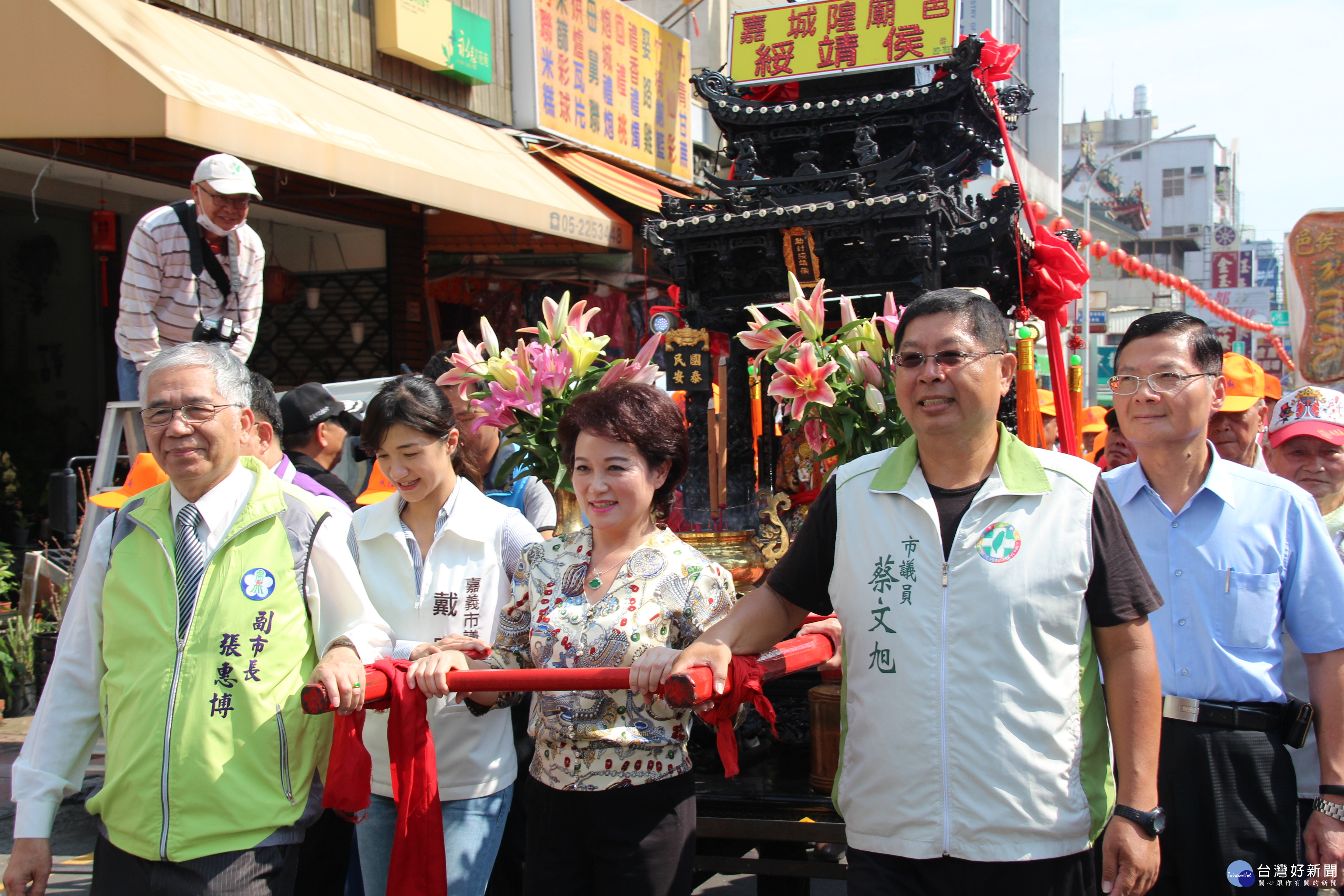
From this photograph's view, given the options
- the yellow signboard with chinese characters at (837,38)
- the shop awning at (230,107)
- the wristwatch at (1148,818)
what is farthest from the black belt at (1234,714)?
the shop awning at (230,107)

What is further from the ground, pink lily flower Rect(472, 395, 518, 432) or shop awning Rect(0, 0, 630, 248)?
shop awning Rect(0, 0, 630, 248)

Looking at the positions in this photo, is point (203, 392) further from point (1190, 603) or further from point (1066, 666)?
point (1190, 603)

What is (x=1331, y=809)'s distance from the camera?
240 cm

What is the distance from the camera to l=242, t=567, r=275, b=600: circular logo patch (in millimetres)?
2289

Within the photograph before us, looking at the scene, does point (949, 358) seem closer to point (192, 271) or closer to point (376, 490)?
point (376, 490)

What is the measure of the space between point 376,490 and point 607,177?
277 inches

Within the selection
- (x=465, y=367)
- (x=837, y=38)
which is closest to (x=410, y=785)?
(x=465, y=367)

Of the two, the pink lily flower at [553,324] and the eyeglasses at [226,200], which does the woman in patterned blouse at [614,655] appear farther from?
the eyeglasses at [226,200]

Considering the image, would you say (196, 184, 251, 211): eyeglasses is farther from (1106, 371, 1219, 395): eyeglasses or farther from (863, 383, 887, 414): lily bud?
(1106, 371, 1219, 395): eyeglasses

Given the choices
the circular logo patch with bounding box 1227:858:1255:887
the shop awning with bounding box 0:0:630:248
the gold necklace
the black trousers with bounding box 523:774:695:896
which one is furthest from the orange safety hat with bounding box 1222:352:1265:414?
the shop awning with bounding box 0:0:630:248

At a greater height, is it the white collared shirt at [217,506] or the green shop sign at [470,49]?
the green shop sign at [470,49]

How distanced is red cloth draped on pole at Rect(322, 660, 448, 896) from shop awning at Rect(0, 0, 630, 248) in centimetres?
434

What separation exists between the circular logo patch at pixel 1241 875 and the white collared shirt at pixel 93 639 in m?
2.11

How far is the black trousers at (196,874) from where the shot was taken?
214 cm
